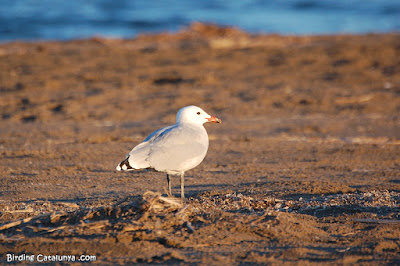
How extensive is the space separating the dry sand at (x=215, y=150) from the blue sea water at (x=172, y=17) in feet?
19.2

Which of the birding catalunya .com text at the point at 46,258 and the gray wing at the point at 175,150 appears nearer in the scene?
the birding catalunya .com text at the point at 46,258

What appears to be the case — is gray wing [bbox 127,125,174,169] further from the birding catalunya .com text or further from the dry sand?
the birding catalunya .com text

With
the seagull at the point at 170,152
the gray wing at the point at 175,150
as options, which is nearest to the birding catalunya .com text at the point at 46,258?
the seagull at the point at 170,152

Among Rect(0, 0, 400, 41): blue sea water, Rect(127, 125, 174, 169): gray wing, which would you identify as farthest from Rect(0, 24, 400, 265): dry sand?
Rect(0, 0, 400, 41): blue sea water

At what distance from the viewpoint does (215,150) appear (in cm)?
814

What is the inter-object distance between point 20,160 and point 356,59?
9.45 m

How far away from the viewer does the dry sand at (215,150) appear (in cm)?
439

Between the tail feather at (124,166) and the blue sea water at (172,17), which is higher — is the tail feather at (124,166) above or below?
below

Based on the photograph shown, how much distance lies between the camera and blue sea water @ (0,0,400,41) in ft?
77.0

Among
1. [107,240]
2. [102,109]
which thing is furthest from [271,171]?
[102,109]

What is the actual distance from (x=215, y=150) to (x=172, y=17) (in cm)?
2051

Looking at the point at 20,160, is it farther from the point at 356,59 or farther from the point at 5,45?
the point at 5,45

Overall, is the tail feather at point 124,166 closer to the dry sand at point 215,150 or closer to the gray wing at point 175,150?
the gray wing at point 175,150

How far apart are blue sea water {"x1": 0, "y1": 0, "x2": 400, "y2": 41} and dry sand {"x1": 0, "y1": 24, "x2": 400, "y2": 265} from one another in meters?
5.85
